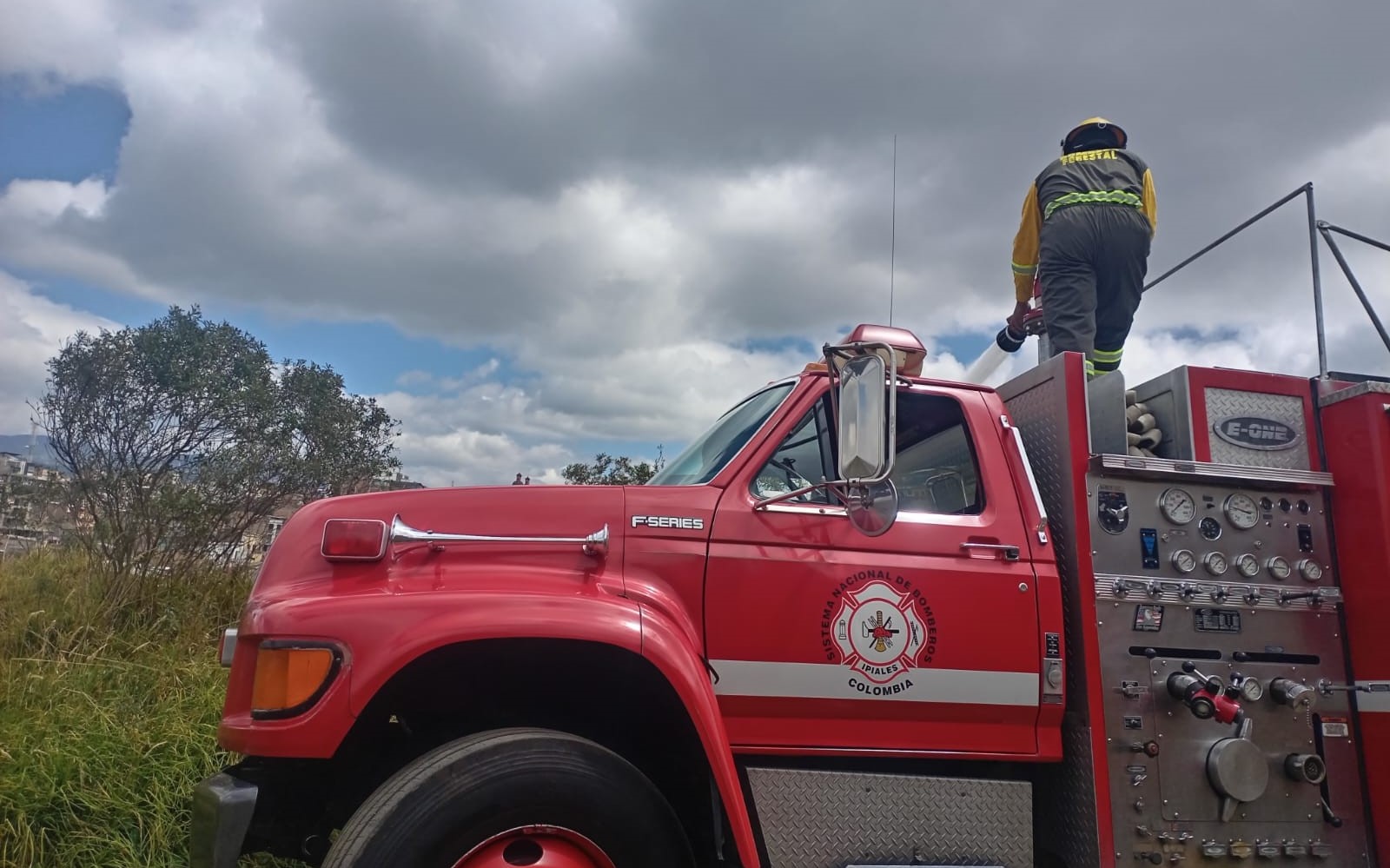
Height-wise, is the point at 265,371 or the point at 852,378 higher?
the point at 265,371

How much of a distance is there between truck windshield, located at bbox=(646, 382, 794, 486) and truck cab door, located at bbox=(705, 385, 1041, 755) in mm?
149

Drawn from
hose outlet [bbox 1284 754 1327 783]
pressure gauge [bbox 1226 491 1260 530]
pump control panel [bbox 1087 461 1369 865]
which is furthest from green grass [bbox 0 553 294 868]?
pressure gauge [bbox 1226 491 1260 530]

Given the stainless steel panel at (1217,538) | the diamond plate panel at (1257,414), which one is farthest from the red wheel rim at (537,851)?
the diamond plate panel at (1257,414)

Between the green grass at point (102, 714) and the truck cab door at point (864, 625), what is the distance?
2950mm

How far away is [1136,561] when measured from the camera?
11.4 feet

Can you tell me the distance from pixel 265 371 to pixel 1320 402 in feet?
25.2

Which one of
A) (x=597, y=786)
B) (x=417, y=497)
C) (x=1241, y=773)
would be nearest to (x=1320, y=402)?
(x=1241, y=773)

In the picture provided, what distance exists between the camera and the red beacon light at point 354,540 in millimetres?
2953

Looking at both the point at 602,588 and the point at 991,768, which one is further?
the point at 991,768

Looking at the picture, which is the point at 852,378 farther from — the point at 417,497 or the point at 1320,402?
the point at 1320,402

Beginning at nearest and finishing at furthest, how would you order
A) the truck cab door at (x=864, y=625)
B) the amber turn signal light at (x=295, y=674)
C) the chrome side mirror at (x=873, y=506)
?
the amber turn signal light at (x=295, y=674) < the chrome side mirror at (x=873, y=506) < the truck cab door at (x=864, y=625)

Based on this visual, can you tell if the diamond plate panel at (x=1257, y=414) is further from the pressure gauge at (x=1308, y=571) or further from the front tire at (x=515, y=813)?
the front tire at (x=515, y=813)

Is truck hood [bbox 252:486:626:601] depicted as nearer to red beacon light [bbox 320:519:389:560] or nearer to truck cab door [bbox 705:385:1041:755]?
red beacon light [bbox 320:519:389:560]

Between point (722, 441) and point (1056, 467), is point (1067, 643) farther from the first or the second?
point (722, 441)
